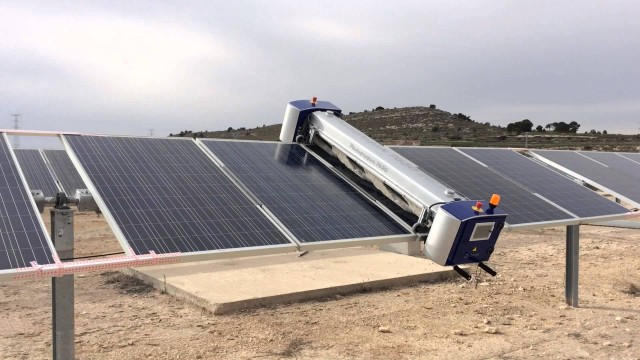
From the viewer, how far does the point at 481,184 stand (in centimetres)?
862

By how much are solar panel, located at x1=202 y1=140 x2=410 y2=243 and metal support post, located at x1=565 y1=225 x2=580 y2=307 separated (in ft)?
15.1

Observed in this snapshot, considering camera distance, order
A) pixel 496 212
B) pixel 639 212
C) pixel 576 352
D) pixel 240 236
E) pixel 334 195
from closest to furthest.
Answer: pixel 240 236 < pixel 496 212 < pixel 334 195 < pixel 576 352 < pixel 639 212

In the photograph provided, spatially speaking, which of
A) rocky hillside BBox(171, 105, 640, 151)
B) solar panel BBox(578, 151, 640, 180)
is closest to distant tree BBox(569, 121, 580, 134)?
rocky hillside BBox(171, 105, 640, 151)

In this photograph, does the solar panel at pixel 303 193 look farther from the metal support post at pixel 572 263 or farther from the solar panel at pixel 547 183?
the metal support post at pixel 572 263

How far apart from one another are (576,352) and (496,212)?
3.45 metres

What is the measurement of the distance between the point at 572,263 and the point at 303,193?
18.4ft

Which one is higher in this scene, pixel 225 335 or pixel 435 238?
pixel 435 238

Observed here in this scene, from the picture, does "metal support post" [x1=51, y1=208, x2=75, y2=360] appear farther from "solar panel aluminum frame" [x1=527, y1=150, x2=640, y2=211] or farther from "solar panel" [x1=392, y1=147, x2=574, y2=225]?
"solar panel aluminum frame" [x1=527, y1=150, x2=640, y2=211]

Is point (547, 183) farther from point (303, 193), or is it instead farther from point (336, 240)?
point (336, 240)

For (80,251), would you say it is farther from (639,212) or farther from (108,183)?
(639,212)

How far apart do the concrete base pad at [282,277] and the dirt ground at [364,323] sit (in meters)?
0.22

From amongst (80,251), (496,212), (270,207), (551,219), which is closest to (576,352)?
(551,219)

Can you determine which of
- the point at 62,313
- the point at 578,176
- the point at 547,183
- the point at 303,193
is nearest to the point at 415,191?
the point at 303,193

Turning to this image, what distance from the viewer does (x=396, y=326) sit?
9062mm
